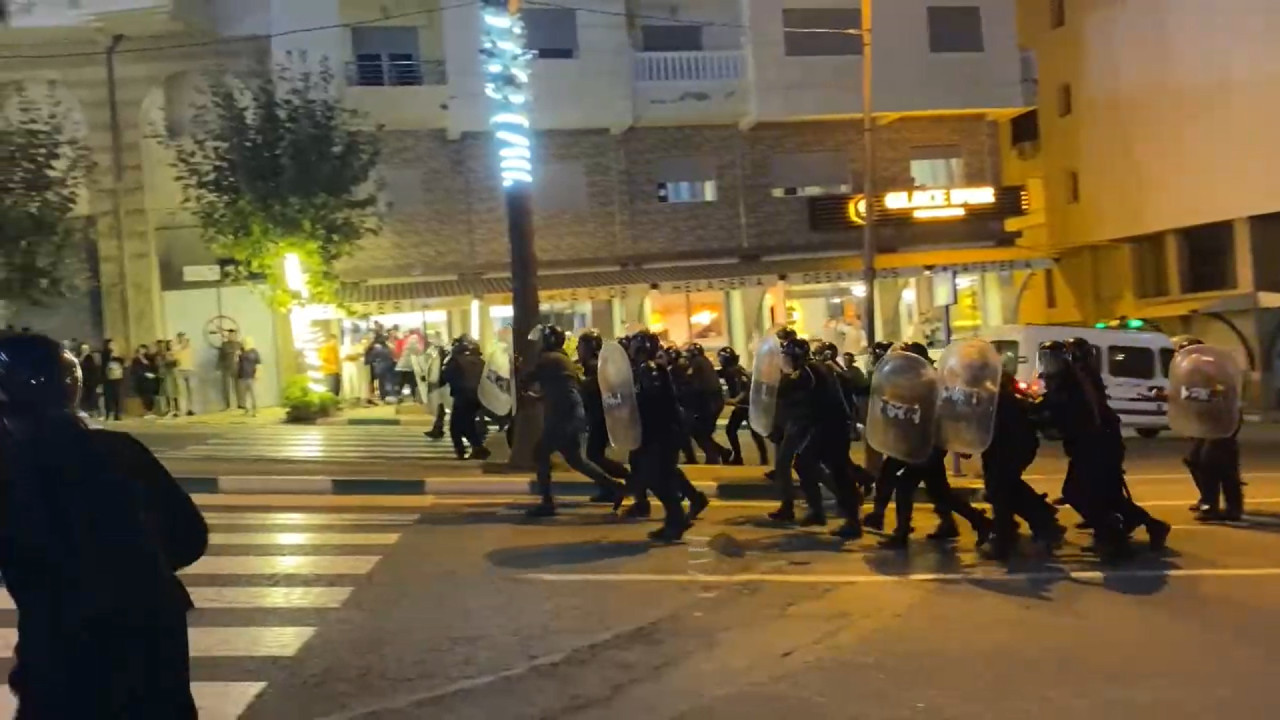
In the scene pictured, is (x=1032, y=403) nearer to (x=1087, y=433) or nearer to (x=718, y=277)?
(x=1087, y=433)

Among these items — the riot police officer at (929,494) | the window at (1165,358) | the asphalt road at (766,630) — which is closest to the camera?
the asphalt road at (766,630)

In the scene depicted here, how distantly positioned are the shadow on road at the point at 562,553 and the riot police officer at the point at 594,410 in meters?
1.63

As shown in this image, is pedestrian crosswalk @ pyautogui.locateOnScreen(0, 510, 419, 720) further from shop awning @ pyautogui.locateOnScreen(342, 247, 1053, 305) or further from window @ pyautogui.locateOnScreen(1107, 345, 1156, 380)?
shop awning @ pyautogui.locateOnScreen(342, 247, 1053, 305)

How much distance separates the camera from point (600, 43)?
25.4 metres

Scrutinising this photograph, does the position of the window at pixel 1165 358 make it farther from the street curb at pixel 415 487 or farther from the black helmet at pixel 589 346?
the black helmet at pixel 589 346

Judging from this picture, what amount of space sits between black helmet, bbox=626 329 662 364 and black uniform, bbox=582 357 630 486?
21.9 inches

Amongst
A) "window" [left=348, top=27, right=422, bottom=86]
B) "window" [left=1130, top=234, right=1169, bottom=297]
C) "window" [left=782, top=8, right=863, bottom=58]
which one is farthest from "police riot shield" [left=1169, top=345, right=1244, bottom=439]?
"window" [left=1130, top=234, right=1169, bottom=297]

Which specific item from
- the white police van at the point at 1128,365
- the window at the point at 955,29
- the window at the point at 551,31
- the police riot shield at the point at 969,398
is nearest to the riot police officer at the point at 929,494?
the police riot shield at the point at 969,398

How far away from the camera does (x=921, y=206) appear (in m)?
27.2

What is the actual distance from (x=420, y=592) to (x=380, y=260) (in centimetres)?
1779

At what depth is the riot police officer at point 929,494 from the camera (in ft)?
32.1

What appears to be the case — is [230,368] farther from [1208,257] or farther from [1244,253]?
[1208,257]

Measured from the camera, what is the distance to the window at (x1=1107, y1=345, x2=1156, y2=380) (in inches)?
778

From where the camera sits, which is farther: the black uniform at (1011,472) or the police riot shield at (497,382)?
the police riot shield at (497,382)
